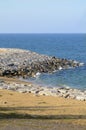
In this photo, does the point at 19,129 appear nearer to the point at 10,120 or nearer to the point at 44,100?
the point at 10,120

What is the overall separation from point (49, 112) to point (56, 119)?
1.91 meters

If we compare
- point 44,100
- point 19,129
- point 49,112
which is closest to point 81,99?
point 44,100

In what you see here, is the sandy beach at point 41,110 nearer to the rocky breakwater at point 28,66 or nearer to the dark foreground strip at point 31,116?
the dark foreground strip at point 31,116

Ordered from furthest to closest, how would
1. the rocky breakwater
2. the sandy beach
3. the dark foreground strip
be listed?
the rocky breakwater → the dark foreground strip → the sandy beach

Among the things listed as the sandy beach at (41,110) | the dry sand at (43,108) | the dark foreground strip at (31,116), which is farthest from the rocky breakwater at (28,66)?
the dark foreground strip at (31,116)

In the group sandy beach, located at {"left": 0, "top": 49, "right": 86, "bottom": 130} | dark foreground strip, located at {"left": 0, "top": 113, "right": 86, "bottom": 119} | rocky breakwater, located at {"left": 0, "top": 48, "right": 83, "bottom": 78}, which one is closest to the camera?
sandy beach, located at {"left": 0, "top": 49, "right": 86, "bottom": 130}

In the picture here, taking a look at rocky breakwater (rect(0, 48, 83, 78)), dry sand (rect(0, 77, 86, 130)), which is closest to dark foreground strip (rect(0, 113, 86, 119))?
A: dry sand (rect(0, 77, 86, 130))

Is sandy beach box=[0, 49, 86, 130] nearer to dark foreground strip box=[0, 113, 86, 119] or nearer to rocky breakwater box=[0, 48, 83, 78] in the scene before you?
dark foreground strip box=[0, 113, 86, 119]

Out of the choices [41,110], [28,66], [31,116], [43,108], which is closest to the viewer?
[31,116]

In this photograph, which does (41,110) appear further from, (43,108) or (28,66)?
(28,66)

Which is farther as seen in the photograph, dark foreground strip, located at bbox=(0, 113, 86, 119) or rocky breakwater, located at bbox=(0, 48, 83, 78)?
rocky breakwater, located at bbox=(0, 48, 83, 78)

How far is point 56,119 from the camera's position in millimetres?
18422

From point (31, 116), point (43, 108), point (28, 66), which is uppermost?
point (31, 116)

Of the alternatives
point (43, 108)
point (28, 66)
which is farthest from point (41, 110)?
point (28, 66)
